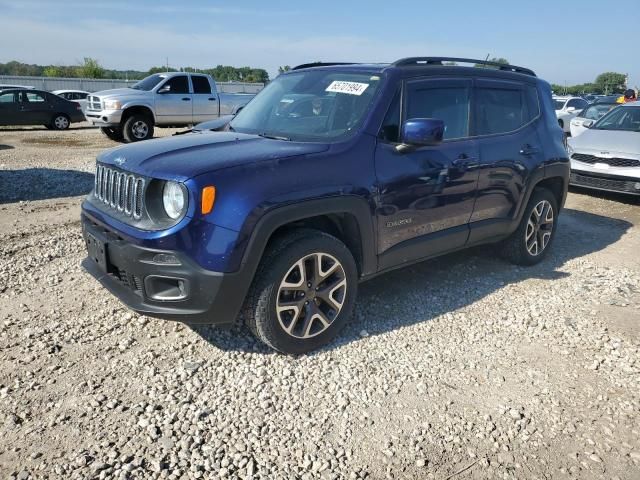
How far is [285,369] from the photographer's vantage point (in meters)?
3.25

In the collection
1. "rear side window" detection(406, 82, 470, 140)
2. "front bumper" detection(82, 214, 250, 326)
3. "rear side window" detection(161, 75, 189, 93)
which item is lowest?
Answer: "front bumper" detection(82, 214, 250, 326)

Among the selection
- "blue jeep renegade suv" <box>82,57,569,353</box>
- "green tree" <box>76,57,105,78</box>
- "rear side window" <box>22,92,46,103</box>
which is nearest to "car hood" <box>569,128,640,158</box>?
"blue jeep renegade suv" <box>82,57,569,353</box>

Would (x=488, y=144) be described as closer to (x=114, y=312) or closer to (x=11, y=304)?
(x=114, y=312)

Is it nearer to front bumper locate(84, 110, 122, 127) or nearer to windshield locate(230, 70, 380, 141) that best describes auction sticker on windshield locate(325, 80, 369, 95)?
windshield locate(230, 70, 380, 141)

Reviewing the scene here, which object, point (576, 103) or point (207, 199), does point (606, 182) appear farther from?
point (576, 103)

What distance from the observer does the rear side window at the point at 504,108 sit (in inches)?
174

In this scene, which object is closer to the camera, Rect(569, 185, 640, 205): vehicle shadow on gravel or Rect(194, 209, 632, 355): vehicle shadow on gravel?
Rect(194, 209, 632, 355): vehicle shadow on gravel

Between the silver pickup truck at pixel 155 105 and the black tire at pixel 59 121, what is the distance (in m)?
5.26

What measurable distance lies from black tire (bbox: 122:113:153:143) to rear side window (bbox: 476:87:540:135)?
36.8 feet

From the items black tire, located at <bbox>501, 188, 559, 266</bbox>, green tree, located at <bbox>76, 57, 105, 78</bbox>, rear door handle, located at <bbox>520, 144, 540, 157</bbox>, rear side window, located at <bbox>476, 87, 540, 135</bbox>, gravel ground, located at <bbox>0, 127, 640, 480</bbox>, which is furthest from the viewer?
green tree, located at <bbox>76, 57, 105, 78</bbox>

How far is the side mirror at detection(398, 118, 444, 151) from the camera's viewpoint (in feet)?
11.4

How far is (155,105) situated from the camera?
14031 millimetres

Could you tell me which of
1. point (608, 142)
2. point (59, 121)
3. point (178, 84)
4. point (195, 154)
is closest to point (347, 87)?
point (195, 154)

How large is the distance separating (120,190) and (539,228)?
3.99 meters
